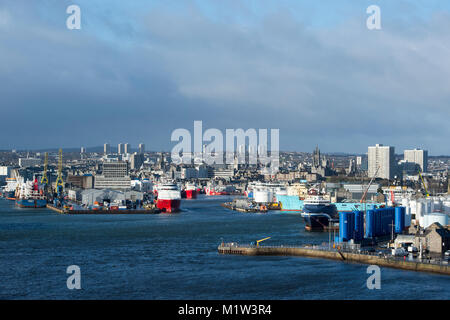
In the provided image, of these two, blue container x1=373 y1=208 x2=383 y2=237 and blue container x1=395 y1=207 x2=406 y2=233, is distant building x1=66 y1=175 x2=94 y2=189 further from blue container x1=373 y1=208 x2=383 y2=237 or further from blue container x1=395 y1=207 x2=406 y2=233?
Answer: blue container x1=373 y1=208 x2=383 y2=237

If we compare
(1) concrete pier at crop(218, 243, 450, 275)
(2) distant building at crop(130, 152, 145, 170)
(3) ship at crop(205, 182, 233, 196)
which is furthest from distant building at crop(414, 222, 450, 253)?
(2) distant building at crop(130, 152, 145, 170)

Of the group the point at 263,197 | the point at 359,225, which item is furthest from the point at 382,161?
the point at 359,225

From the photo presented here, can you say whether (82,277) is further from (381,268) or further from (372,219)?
(372,219)

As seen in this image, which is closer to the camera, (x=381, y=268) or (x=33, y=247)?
(x=381, y=268)

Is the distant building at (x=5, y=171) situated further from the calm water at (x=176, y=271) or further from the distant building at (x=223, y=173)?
the calm water at (x=176, y=271)

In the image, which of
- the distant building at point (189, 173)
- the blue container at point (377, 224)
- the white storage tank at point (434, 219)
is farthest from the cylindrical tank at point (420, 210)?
the distant building at point (189, 173)

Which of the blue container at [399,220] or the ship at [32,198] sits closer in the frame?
the blue container at [399,220]
